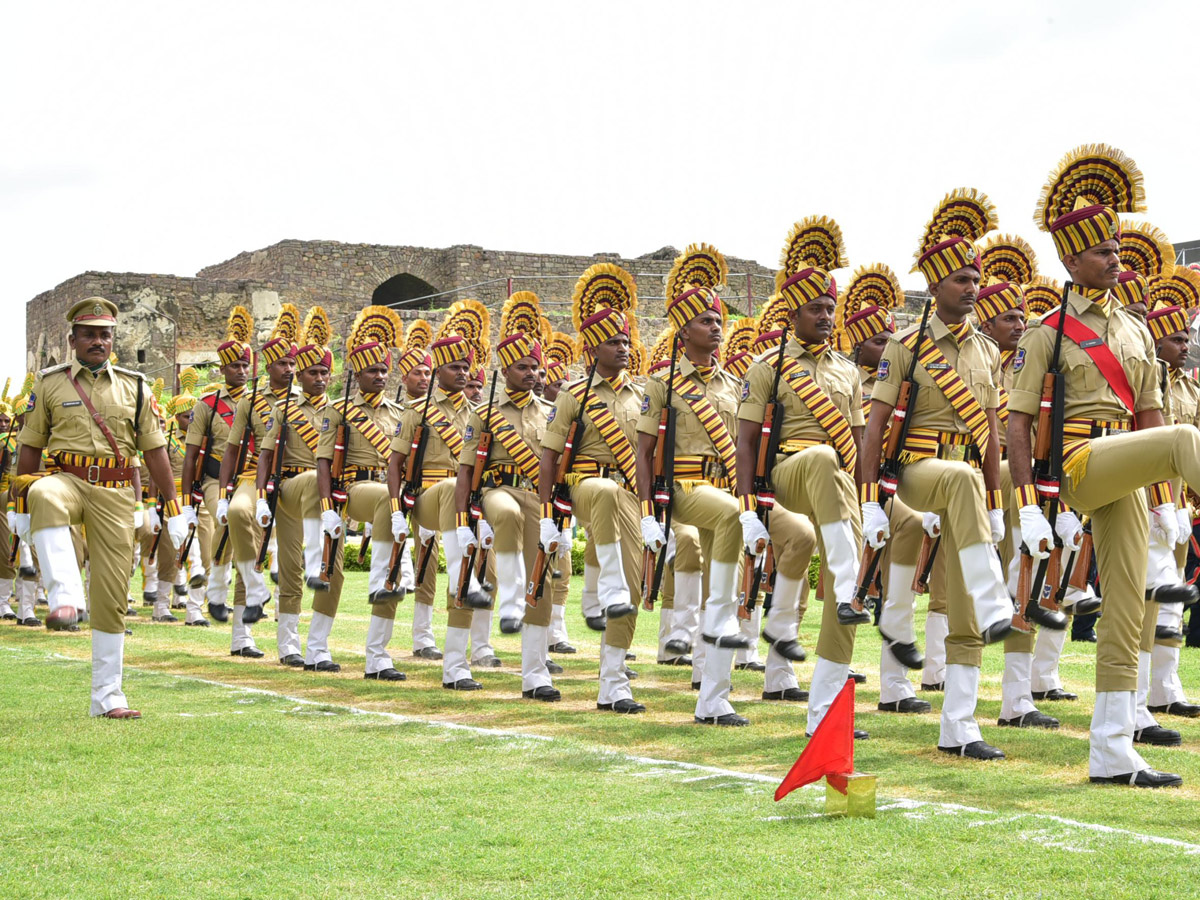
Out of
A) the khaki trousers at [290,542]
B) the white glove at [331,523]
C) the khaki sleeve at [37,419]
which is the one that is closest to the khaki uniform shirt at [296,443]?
the khaki trousers at [290,542]

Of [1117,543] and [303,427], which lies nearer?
[1117,543]

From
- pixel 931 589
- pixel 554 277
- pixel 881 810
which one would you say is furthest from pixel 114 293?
pixel 881 810

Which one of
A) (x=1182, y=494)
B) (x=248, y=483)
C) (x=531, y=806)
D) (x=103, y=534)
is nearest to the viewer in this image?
(x=531, y=806)

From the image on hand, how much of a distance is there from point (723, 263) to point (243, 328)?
26.3 feet

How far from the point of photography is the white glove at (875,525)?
25.5 feet

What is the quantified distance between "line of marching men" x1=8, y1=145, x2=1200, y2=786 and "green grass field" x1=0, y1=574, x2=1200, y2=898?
487 mm

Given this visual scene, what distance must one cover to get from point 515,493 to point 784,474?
2.78m

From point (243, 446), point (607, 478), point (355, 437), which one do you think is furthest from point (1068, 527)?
point (243, 446)

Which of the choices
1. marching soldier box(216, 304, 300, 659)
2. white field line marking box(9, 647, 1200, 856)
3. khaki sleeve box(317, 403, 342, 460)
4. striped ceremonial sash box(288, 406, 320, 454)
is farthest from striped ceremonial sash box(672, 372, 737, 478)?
marching soldier box(216, 304, 300, 659)

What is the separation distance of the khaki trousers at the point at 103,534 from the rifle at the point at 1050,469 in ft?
18.3

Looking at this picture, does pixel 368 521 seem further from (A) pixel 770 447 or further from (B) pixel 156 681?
(A) pixel 770 447

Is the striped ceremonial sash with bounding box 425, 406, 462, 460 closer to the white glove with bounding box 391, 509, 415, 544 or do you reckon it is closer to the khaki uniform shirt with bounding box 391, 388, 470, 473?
the khaki uniform shirt with bounding box 391, 388, 470, 473

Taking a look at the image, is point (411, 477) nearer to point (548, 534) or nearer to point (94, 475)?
point (548, 534)

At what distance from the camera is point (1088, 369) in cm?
701
